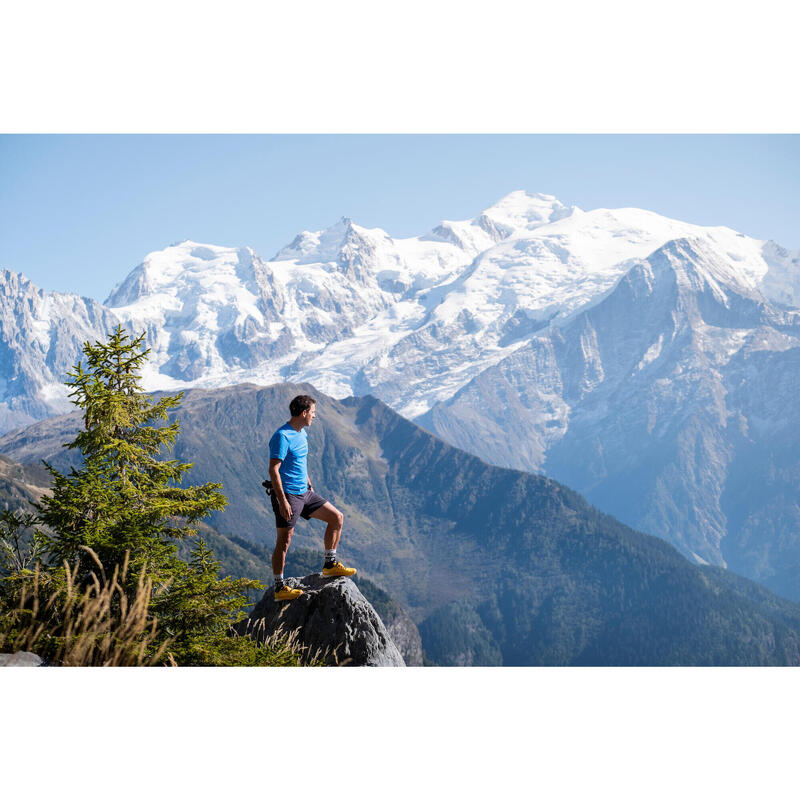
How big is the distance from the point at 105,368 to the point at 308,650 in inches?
210

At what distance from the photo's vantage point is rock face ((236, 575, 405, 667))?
40.5 ft

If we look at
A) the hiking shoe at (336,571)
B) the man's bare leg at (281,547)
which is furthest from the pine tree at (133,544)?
the hiking shoe at (336,571)

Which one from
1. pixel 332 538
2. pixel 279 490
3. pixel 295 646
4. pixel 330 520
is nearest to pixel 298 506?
pixel 279 490

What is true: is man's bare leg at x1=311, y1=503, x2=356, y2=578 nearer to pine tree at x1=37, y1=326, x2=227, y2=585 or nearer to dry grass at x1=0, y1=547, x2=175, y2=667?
pine tree at x1=37, y1=326, x2=227, y2=585

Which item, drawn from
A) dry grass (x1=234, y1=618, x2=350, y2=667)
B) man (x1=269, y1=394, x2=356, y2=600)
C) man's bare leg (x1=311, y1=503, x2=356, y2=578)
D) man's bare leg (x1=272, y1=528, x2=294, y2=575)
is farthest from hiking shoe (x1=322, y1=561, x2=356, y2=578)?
dry grass (x1=234, y1=618, x2=350, y2=667)

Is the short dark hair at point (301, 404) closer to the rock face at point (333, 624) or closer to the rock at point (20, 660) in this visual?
the rock face at point (333, 624)

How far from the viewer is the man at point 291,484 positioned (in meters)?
11.5

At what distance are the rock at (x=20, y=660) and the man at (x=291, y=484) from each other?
3345 mm

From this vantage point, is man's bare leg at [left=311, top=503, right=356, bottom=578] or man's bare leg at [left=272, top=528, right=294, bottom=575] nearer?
man's bare leg at [left=272, top=528, right=294, bottom=575]

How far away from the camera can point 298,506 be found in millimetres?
11961

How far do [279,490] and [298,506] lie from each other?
Result: 480 millimetres

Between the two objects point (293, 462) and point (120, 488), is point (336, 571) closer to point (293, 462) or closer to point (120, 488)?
point (293, 462)
